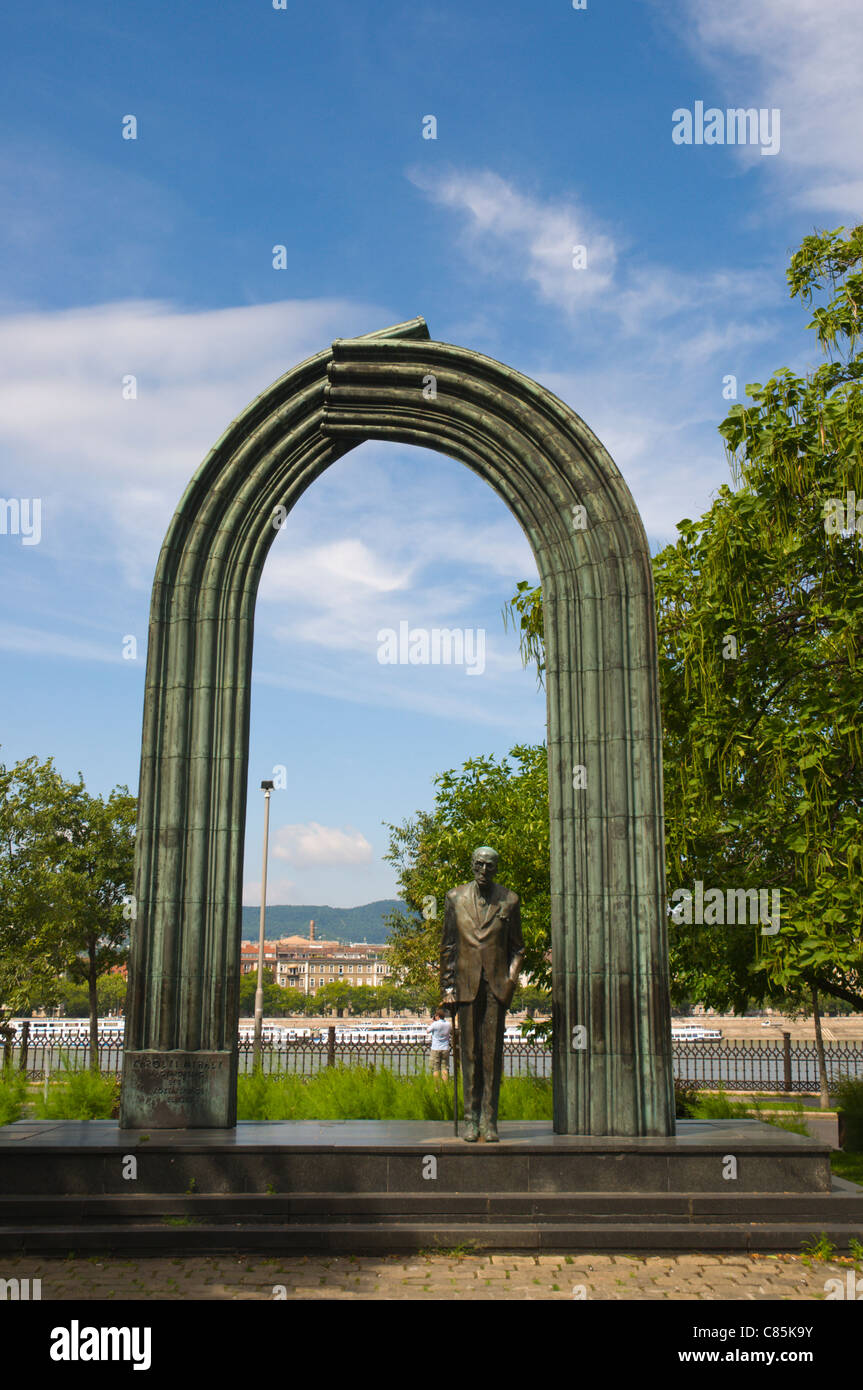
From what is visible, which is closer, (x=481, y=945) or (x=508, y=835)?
(x=481, y=945)

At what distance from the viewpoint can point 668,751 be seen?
45.5 ft

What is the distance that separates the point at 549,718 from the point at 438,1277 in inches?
199

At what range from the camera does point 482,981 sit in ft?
29.8

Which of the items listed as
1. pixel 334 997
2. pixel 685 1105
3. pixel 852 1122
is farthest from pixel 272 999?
pixel 685 1105

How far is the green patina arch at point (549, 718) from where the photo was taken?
31.4 feet

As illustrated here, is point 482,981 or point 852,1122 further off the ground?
point 482,981

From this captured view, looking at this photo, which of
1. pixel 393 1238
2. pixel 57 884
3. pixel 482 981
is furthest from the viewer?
pixel 57 884

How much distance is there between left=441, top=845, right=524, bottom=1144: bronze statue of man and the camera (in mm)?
9031

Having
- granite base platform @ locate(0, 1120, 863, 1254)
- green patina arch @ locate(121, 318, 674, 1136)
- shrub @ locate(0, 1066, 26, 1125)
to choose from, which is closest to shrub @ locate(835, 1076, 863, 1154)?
granite base platform @ locate(0, 1120, 863, 1254)

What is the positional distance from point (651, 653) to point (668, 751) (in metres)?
4.00

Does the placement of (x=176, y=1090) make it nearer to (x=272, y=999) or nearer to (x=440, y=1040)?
(x=440, y=1040)

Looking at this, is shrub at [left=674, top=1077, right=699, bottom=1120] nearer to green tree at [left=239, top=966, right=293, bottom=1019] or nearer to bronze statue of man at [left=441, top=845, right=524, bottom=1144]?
bronze statue of man at [left=441, top=845, right=524, bottom=1144]

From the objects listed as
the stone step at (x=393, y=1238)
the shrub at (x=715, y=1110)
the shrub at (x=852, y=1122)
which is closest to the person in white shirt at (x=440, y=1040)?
the shrub at (x=715, y=1110)

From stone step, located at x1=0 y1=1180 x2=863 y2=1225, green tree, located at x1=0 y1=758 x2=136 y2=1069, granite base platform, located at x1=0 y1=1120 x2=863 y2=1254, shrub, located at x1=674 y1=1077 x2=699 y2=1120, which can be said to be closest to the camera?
granite base platform, located at x1=0 y1=1120 x2=863 y2=1254
